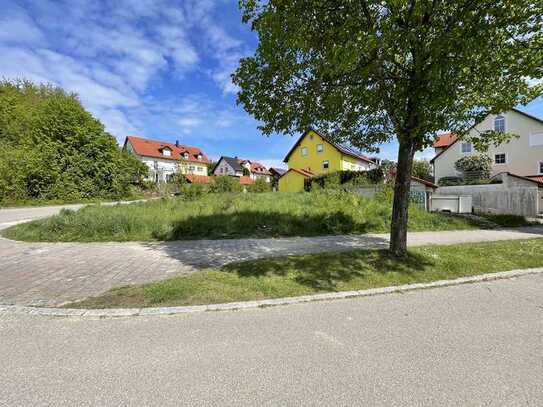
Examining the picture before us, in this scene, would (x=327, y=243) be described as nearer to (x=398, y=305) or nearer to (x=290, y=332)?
(x=398, y=305)

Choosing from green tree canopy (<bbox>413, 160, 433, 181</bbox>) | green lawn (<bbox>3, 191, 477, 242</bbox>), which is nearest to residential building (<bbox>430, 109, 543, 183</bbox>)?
green tree canopy (<bbox>413, 160, 433, 181</bbox>)

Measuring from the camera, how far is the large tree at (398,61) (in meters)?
4.34

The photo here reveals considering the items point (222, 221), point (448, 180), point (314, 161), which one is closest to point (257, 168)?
point (314, 161)

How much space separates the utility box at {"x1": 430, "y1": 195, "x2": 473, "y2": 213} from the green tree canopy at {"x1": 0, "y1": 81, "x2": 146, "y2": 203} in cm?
2735

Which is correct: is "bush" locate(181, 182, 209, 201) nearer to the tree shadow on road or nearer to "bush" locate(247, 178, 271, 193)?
the tree shadow on road

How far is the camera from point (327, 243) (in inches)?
329

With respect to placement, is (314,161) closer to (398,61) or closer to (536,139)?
(536,139)

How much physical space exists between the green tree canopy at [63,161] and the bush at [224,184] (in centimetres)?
1331

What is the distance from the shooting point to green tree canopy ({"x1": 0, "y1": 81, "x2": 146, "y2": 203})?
2295cm

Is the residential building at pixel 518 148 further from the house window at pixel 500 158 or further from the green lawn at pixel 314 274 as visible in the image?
the green lawn at pixel 314 274

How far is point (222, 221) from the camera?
10.3 meters

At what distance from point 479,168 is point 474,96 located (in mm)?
30182

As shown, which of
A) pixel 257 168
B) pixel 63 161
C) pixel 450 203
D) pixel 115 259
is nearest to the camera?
pixel 115 259

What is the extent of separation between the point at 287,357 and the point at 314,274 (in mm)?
2582
